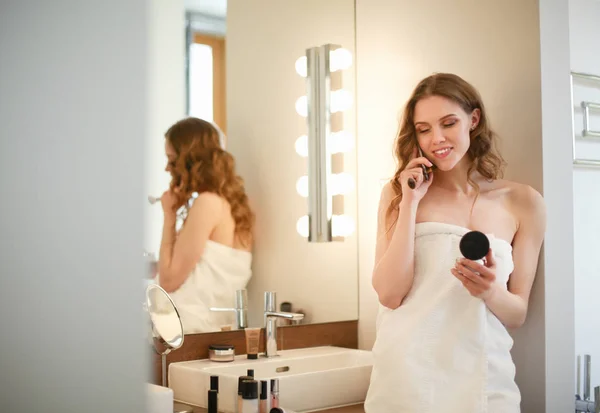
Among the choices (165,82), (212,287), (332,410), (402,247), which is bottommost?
(332,410)

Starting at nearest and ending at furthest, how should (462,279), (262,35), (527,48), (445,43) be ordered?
(462,279) → (527,48) → (445,43) → (262,35)

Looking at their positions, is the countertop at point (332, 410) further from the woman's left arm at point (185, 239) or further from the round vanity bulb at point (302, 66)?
the round vanity bulb at point (302, 66)

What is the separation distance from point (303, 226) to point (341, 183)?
8.2 inches

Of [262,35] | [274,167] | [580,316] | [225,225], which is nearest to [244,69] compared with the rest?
[262,35]

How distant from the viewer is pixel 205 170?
1994mm

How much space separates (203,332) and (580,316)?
1.22m

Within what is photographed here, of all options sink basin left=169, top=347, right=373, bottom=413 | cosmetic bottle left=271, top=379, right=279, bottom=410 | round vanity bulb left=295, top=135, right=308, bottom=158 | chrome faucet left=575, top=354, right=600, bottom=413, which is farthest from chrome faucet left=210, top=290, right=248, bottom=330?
chrome faucet left=575, top=354, right=600, bottom=413

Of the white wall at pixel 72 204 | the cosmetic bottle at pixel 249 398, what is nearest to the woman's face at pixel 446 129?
the cosmetic bottle at pixel 249 398

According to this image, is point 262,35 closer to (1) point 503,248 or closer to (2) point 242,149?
(2) point 242,149

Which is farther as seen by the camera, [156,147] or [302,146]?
[302,146]

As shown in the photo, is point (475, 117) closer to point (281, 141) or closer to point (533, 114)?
point (533, 114)

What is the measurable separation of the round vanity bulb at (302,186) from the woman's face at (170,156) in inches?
18.8

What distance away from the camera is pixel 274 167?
7.15 ft

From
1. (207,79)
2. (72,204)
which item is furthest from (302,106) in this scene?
(72,204)
